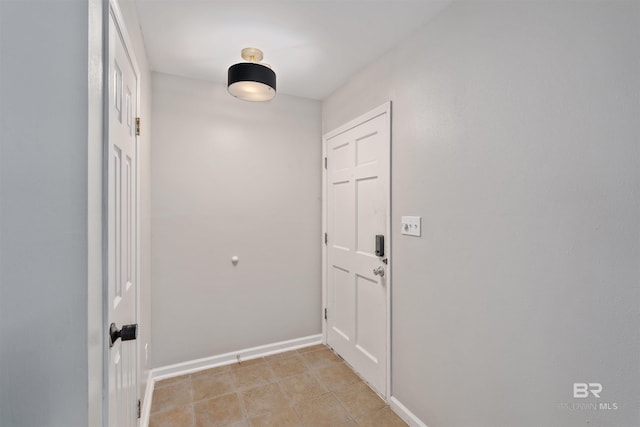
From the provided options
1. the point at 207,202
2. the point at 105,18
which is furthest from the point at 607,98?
the point at 207,202

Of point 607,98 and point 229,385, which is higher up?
point 607,98

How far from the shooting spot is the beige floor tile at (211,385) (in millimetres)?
2068

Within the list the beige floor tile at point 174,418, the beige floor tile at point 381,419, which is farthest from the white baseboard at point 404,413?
the beige floor tile at point 174,418

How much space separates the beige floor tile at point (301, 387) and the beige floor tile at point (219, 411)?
0.35 m

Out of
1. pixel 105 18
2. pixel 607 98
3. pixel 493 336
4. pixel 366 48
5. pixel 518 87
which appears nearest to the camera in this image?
pixel 105 18

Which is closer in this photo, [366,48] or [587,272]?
[587,272]

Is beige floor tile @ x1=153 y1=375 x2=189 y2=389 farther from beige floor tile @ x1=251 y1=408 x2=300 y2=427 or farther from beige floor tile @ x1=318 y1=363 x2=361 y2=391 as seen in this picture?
beige floor tile @ x1=318 y1=363 x2=361 y2=391

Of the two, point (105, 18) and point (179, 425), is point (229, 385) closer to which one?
point (179, 425)

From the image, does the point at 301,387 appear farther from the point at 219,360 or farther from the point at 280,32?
the point at 280,32

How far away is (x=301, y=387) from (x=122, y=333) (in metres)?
1.56

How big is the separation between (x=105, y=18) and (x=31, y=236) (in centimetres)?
65

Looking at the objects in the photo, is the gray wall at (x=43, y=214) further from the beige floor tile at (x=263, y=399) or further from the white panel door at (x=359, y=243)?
the white panel door at (x=359, y=243)

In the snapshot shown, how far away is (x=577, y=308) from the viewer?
1047 millimetres

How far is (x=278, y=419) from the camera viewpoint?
1840 millimetres
